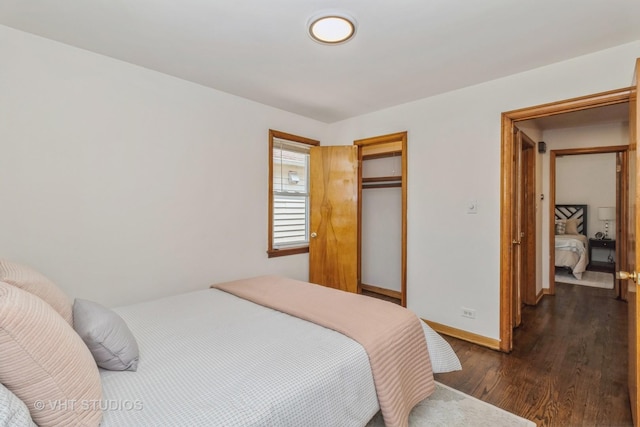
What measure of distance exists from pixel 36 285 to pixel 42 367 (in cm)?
59

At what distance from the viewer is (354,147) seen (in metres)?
3.79

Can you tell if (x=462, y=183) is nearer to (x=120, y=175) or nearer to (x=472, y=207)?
(x=472, y=207)

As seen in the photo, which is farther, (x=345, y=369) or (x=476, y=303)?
(x=476, y=303)

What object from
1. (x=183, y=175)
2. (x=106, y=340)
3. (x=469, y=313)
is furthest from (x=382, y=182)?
(x=106, y=340)

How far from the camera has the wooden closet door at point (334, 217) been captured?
377 cm

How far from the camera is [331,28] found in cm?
195

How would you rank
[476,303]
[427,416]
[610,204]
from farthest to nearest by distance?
[610,204] → [476,303] → [427,416]

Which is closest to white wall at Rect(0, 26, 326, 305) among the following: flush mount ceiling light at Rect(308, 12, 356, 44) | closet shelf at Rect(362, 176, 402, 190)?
flush mount ceiling light at Rect(308, 12, 356, 44)

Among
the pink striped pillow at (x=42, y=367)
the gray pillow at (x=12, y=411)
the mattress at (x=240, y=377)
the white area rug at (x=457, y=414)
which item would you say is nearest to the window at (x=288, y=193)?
the mattress at (x=240, y=377)

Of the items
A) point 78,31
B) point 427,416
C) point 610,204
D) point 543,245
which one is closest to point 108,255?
point 78,31

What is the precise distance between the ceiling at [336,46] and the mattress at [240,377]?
71.8 inches

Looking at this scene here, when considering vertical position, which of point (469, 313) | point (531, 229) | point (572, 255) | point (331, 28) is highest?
point (331, 28)

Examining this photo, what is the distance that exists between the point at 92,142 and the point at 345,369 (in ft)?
7.83

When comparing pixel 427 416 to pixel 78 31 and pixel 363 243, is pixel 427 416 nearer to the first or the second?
pixel 363 243
